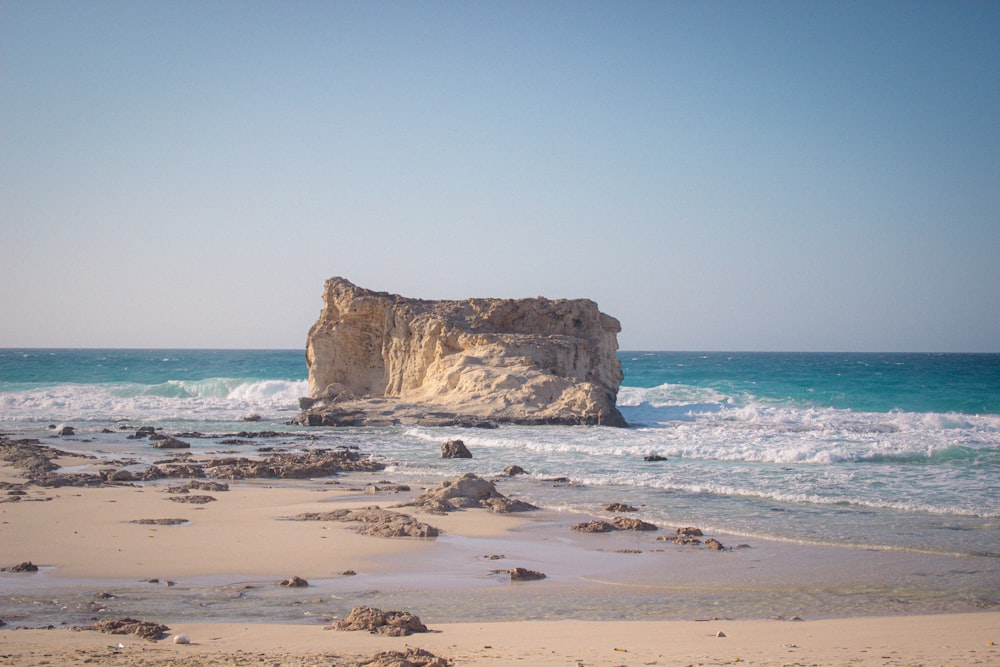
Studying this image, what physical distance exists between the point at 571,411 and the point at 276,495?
44.6ft

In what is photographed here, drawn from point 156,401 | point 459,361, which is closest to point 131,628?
point 459,361

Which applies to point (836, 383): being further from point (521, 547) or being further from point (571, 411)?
point (521, 547)

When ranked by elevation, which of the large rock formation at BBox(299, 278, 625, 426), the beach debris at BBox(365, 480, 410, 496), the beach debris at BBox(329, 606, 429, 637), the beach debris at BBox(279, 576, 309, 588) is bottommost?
the beach debris at BBox(365, 480, 410, 496)

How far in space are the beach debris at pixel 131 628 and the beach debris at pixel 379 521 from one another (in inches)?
170

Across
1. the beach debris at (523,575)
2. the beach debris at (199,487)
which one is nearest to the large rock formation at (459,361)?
the beach debris at (199,487)

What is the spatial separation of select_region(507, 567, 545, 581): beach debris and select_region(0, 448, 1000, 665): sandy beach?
12 centimetres

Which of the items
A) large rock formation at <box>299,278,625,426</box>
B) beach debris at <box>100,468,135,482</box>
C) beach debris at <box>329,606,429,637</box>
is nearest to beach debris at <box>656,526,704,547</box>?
beach debris at <box>329,606,429,637</box>

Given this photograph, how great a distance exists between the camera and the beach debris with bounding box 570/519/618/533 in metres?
10.7

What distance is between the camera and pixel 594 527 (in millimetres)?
10797

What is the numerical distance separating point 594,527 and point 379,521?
2854mm

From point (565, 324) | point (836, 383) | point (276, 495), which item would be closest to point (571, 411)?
point (565, 324)

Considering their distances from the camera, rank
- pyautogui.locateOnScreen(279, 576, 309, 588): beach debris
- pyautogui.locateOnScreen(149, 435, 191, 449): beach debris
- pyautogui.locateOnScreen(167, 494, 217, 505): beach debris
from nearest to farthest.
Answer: pyautogui.locateOnScreen(279, 576, 309, 588): beach debris, pyautogui.locateOnScreen(167, 494, 217, 505): beach debris, pyautogui.locateOnScreen(149, 435, 191, 449): beach debris

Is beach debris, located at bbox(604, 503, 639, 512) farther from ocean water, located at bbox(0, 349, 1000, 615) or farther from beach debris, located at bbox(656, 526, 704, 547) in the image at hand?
beach debris, located at bbox(656, 526, 704, 547)

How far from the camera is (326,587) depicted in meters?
7.70
